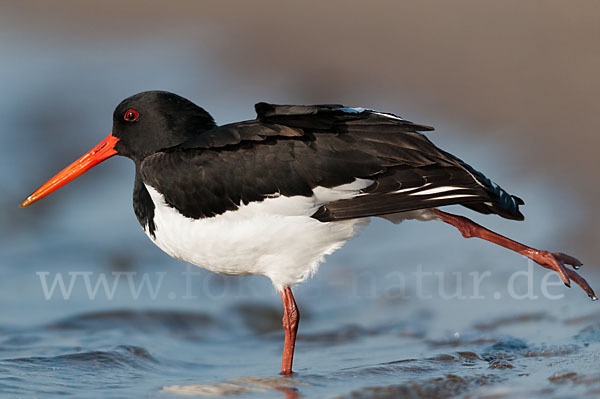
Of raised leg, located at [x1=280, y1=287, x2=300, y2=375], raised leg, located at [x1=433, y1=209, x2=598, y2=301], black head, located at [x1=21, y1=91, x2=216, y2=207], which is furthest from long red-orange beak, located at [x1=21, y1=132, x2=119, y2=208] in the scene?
raised leg, located at [x1=433, y1=209, x2=598, y2=301]

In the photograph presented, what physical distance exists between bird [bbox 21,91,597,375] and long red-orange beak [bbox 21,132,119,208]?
802mm

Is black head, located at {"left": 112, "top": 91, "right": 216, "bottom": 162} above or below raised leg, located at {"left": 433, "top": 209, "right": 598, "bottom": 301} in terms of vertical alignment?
above

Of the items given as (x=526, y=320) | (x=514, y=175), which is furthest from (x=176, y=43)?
(x=526, y=320)

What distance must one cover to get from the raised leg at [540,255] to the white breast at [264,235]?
745 millimetres

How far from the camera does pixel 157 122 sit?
5840 millimetres

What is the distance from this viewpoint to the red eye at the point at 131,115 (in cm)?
594

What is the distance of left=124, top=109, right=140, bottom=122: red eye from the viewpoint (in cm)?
594

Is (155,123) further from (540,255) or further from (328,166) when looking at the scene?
(540,255)

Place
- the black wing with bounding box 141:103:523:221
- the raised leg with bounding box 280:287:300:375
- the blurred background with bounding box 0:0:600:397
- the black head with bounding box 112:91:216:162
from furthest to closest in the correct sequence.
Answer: the blurred background with bounding box 0:0:600:397, the black head with bounding box 112:91:216:162, the raised leg with bounding box 280:287:300:375, the black wing with bounding box 141:103:523:221

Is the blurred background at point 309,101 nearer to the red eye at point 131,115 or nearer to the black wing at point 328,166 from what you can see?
the black wing at point 328,166

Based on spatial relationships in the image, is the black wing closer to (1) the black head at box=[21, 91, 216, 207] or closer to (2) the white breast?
(2) the white breast

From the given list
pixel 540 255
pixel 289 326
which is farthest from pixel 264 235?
pixel 540 255

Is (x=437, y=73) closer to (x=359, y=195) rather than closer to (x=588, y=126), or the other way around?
(x=588, y=126)

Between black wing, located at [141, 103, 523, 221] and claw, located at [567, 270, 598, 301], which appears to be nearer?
black wing, located at [141, 103, 523, 221]
